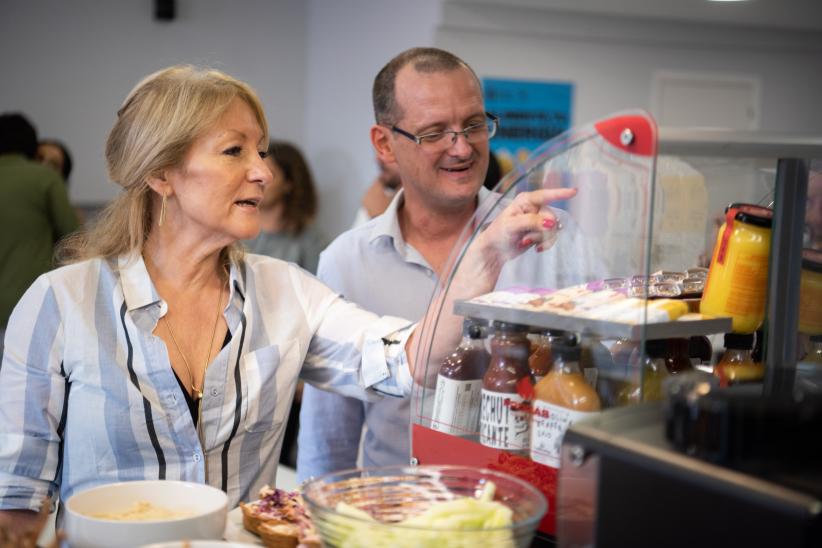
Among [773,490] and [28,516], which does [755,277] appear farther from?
[28,516]

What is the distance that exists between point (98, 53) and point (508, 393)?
5.56 m

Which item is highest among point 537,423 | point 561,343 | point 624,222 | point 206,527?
point 624,222

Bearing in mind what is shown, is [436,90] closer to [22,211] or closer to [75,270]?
[75,270]

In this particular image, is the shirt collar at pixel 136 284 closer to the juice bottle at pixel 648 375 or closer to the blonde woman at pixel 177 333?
the blonde woman at pixel 177 333

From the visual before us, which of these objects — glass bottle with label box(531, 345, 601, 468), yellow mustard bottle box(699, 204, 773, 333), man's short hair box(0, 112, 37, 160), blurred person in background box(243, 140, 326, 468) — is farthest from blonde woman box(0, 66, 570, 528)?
blurred person in background box(243, 140, 326, 468)

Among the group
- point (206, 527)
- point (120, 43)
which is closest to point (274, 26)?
point (120, 43)

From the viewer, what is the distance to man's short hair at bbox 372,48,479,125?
7.67 feet

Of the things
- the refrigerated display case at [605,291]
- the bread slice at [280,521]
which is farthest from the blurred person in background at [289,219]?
the bread slice at [280,521]

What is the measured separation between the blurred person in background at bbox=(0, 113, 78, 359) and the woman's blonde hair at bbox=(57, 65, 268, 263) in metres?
2.83

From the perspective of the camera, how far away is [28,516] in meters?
1.72

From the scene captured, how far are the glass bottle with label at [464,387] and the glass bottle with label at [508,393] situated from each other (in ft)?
0.14

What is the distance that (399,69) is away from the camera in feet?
7.83

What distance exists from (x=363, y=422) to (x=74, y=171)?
4.48 metres

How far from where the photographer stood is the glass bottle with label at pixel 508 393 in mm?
1378
